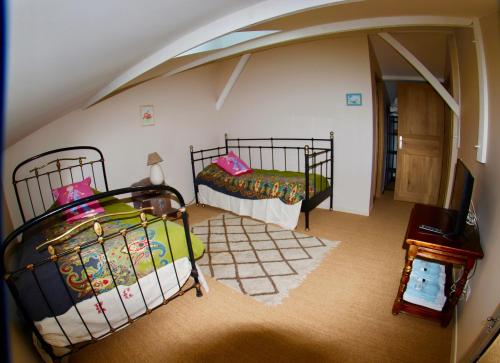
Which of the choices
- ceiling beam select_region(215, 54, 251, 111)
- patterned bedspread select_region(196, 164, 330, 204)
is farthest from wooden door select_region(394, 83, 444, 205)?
ceiling beam select_region(215, 54, 251, 111)

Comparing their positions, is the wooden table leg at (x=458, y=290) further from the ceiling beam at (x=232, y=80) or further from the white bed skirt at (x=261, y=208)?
the ceiling beam at (x=232, y=80)

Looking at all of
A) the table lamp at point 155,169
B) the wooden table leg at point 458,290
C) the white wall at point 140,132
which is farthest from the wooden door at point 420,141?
the table lamp at point 155,169

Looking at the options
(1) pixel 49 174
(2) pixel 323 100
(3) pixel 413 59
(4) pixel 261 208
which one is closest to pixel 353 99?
(2) pixel 323 100

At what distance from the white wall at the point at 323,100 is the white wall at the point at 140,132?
0.71m

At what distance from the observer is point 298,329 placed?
2104 millimetres

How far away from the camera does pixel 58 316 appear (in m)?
1.76

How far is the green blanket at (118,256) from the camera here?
6.18ft

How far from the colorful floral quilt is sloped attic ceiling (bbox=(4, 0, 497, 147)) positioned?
0.96 metres

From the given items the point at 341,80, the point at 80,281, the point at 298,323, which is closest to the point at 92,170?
the point at 80,281

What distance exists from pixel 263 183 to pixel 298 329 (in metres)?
1.97

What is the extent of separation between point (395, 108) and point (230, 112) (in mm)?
2750

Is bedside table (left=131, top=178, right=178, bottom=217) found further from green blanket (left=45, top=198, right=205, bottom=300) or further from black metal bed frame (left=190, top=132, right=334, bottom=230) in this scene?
green blanket (left=45, top=198, right=205, bottom=300)

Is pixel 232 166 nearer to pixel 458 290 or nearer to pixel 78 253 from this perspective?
pixel 78 253

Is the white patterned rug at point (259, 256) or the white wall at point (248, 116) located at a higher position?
the white wall at point (248, 116)
